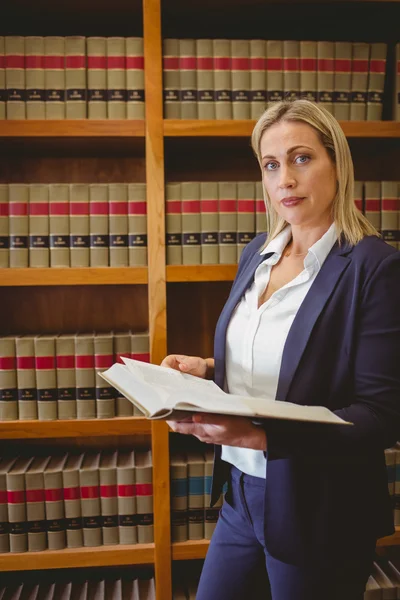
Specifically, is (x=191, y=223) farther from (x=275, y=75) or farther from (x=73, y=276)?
(x=275, y=75)

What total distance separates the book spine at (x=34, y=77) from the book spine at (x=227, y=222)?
1.98 feet

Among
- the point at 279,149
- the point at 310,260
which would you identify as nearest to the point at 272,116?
the point at 279,149

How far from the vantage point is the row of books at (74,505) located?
→ 1.51 metres

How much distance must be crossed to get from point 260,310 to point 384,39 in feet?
4.19

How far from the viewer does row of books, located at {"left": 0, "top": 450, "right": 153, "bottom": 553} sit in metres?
1.51

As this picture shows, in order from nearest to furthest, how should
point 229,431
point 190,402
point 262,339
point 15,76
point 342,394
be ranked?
point 190,402 → point 229,431 → point 342,394 → point 262,339 → point 15,76

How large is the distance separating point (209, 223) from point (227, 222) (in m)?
0.06

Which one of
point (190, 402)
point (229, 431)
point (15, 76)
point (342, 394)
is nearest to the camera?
point (190, 402)

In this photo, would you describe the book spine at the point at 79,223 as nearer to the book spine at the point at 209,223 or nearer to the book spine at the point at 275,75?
the book spine at the point at 209,223

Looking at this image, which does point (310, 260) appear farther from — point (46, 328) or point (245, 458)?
point (46, 328)

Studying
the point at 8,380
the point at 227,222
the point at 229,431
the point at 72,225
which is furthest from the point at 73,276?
the point at 229,431

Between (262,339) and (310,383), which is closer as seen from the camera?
(310,383)

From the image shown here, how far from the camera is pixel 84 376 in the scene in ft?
4.98

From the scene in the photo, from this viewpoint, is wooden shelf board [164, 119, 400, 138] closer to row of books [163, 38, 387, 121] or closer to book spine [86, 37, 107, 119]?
row of books [163, 38, 387, 121]
